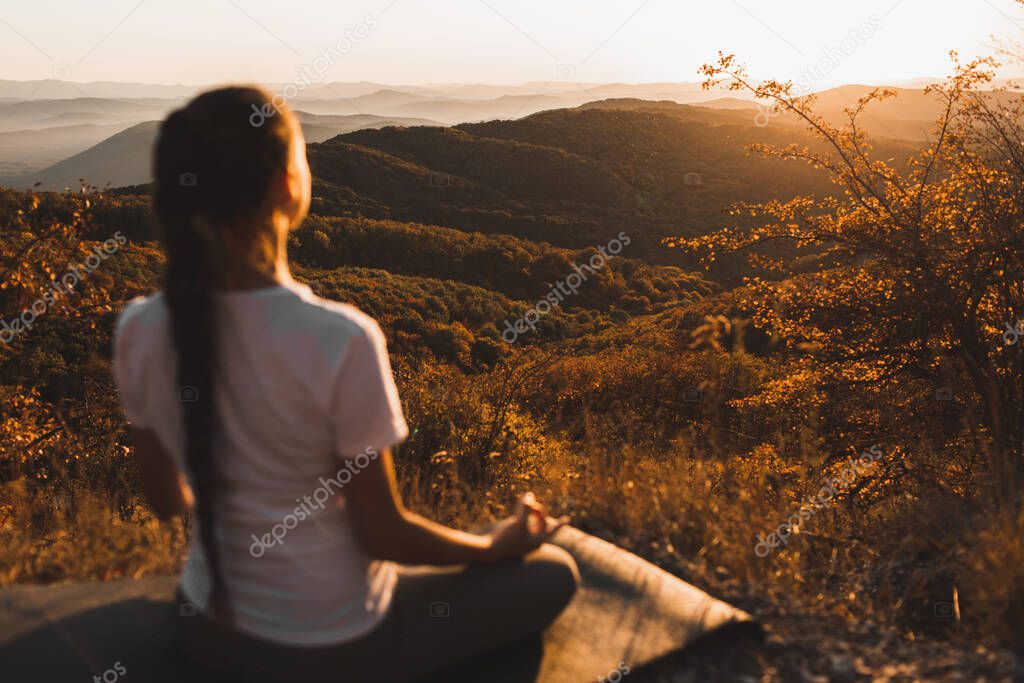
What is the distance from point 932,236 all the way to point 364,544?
6.96 m

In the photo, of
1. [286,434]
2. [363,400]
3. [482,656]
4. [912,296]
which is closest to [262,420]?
[286,434]

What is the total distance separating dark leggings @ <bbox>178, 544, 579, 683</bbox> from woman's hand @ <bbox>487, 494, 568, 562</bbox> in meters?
0.10

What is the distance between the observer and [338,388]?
1379mm

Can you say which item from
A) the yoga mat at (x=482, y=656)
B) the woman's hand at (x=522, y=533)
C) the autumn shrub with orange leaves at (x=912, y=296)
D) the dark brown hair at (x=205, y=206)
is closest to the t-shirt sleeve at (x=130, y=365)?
the dark brown hair at (x=205, y=206)

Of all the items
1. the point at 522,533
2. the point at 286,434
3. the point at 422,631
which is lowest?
the point at 422,631

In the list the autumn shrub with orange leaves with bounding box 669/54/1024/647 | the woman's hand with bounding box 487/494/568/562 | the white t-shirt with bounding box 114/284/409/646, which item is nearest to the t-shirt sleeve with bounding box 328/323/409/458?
the white t-shirt with bounding box 114/284/409/646

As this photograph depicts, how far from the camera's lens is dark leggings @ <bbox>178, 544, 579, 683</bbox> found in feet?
5.32

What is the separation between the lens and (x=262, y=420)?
144 cm

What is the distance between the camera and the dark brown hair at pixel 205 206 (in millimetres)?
1332

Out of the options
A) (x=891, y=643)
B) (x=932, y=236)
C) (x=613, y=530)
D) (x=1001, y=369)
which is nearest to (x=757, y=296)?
(x=932, y=236)

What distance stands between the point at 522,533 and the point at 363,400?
30.9 inches

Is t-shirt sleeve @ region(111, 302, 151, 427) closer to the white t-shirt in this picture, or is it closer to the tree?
the white t-shirt

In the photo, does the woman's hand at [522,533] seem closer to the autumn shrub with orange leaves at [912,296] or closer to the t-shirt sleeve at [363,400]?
the t-shirt sleeve at [363,400]

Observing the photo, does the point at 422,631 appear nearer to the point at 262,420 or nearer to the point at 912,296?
the point at 262,420
